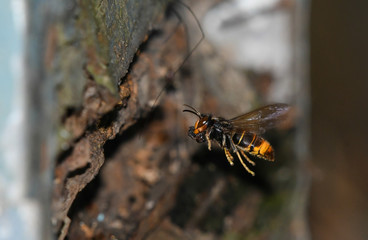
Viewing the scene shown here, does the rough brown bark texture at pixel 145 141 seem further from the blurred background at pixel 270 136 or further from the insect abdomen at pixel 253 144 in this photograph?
the insect abdomen at pixel 253 144

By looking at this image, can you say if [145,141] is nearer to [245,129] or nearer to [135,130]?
[135,130]

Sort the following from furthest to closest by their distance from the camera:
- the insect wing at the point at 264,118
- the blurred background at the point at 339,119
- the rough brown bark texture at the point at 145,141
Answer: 1. the blurred background at the point at 339,119
2. the insect wing at the point at 264,118
3. the rough brown bark texture at the point at 145,141

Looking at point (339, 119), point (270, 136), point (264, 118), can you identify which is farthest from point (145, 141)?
point (339, 119)

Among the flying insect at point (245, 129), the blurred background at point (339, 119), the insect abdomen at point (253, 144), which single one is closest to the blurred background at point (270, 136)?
the blurred background at point (339, 119)

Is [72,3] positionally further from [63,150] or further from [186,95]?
[186,95]

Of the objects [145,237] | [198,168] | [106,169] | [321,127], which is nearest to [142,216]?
[145,237]
